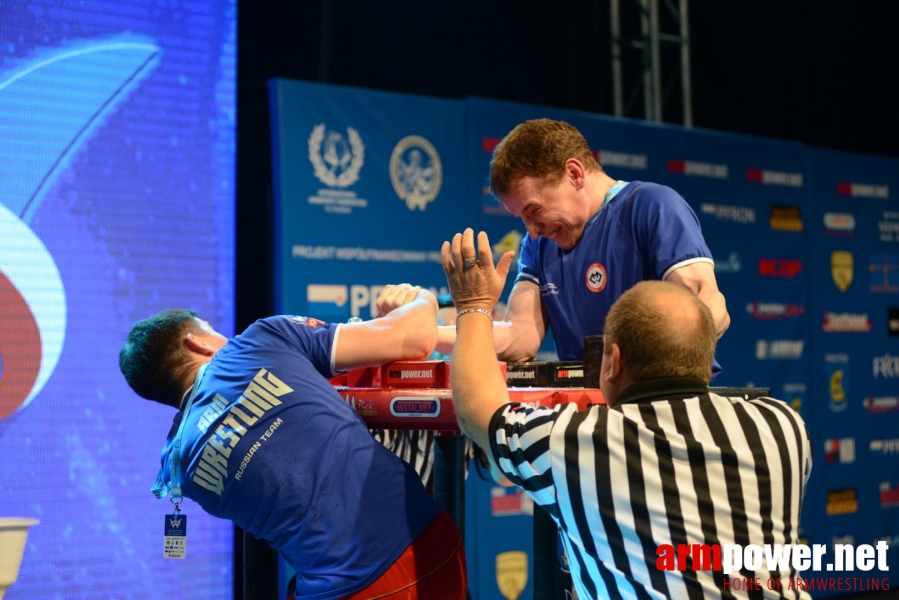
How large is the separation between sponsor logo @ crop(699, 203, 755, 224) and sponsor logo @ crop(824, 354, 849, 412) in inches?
40.5

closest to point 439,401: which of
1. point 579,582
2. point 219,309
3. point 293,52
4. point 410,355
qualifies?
point 410,355

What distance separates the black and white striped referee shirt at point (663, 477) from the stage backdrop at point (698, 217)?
2.74 m

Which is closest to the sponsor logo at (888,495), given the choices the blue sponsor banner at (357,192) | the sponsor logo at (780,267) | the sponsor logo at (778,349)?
the sponsor logo at (778,349)

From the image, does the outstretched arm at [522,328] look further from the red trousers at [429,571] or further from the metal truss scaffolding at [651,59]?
the metal truss scaffolding at [651,59]

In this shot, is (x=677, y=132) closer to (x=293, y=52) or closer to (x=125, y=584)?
(x=293, y=52)

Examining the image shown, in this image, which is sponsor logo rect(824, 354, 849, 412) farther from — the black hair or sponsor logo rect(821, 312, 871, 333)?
the black hair

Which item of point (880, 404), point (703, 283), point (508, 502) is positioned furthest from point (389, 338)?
point (880, 404)

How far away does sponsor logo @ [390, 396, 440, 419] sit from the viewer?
191 cm

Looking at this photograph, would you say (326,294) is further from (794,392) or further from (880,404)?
(880,404)

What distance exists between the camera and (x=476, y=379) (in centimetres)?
165

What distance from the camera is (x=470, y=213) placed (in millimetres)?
4711

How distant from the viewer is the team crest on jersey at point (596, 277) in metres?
2.38

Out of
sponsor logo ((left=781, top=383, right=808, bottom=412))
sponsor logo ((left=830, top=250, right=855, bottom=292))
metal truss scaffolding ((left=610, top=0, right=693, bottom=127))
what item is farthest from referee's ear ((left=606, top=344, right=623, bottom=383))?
sponsor logo ((left=830, top=250, right=855, bottom=292))

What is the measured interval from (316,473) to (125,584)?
7.97 ft
